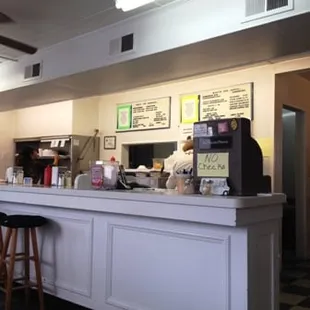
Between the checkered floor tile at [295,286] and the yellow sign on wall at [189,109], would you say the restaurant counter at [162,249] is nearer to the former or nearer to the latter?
the checkered floor tile at [295,286]

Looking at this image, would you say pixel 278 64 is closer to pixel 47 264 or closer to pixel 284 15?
pixel 284 15

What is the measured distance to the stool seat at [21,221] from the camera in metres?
3.19

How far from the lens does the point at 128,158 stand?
685 centimetres

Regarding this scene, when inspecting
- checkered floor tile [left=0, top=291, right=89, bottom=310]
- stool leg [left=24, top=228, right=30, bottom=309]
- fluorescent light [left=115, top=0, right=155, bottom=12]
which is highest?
fluorescent light [left=115, top=0, right=155, bottom=12]

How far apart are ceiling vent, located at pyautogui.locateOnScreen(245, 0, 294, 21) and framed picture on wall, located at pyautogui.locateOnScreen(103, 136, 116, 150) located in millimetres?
4200

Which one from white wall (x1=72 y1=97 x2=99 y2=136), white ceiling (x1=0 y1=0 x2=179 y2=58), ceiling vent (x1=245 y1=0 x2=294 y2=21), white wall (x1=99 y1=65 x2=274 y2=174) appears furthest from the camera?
white wall (x1=72 y1=97 x2=99 y2=136)

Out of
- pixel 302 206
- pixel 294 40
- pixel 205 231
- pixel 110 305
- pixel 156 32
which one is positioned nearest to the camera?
pixel 205 231

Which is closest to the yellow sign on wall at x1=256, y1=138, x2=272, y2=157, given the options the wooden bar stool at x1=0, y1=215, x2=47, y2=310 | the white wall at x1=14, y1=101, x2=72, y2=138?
the wooden bar stool at x1=0, y1=215, x2=47, y2=310

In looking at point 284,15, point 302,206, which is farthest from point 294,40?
point 302,206

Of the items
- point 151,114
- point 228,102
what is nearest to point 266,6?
point 228,102

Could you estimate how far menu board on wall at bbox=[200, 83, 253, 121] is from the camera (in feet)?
16.7

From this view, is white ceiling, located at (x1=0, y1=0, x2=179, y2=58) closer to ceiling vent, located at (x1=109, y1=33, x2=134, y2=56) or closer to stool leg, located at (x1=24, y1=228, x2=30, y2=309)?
ceiling vent, located at (x1=109, y1=33, x2=134, y2=56)

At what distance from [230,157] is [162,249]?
30.6 inches

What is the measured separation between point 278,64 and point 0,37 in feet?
10.3
